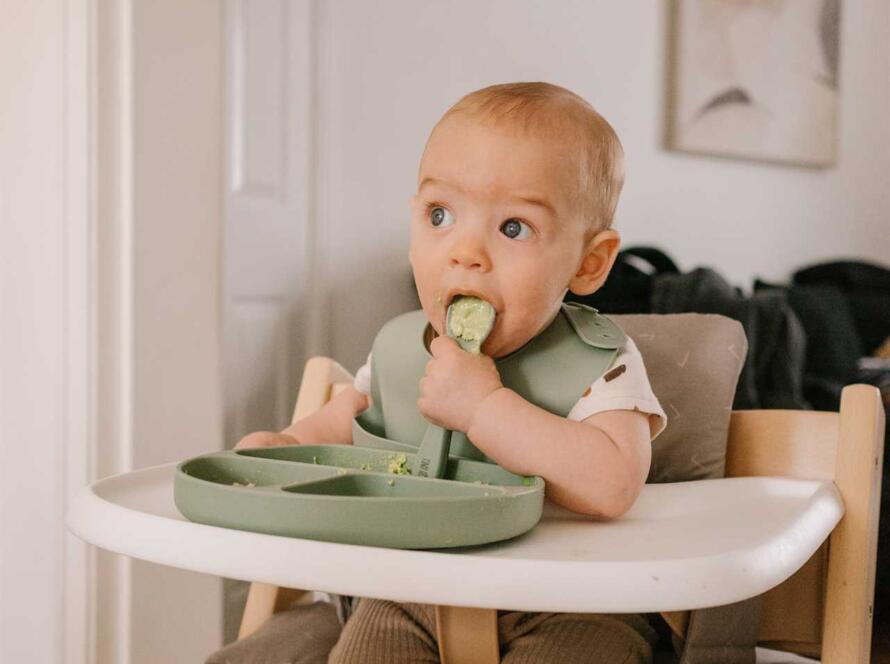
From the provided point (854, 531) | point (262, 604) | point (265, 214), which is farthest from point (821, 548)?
point (265, 214)

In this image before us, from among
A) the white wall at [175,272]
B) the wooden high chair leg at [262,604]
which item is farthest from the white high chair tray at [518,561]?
the white wall at [175,272]

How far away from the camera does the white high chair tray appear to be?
61 centimetres

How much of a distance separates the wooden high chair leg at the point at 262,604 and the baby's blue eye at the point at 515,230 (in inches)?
20.6

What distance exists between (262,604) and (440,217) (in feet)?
1.74

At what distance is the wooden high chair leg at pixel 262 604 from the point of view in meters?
1.14

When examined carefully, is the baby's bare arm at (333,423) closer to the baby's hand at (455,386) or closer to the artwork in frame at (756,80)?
the baby's hand at (455,386)

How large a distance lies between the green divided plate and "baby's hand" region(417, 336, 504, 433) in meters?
0.06

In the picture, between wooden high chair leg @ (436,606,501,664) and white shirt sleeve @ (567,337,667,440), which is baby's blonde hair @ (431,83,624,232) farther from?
wooden high chair leg @ (436,606,501,664)

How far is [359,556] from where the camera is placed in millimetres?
620

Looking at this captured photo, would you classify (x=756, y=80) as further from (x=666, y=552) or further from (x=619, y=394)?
(x=666, y=552)

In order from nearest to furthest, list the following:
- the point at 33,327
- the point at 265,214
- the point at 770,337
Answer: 1. the point at 33,327
2. the point at 265,214
3. the point at 770,337

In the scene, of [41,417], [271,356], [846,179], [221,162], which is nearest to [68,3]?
[221,162]

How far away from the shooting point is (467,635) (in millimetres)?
799

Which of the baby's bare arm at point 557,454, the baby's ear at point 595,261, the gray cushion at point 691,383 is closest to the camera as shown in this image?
the baby's bare arm at point 557,454
